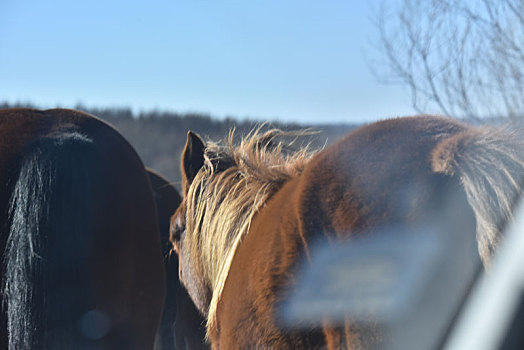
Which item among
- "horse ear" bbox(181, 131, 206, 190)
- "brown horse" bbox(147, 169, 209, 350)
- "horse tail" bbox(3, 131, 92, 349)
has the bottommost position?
"brown horse" bbox(147, 169, 209, 350)

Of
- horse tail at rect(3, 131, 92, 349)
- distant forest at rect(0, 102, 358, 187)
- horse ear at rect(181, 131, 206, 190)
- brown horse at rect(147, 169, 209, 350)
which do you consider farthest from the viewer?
distant forest at rect(0, 102, 358, 187)

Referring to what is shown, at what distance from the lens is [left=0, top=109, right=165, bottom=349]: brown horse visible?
224 cm

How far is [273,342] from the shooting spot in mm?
1908

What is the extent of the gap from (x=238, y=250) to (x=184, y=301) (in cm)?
112

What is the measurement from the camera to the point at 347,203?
1.70 meters

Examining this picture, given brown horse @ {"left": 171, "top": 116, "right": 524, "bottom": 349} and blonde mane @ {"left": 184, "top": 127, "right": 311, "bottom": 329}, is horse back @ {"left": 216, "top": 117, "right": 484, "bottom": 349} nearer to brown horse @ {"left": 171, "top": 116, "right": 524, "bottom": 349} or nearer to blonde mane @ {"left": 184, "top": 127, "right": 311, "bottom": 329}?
brown horse @ {"left": 171, "top": 116, "right": 524, "bottom": 349}

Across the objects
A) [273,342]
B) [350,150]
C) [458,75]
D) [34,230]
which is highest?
[458,75]

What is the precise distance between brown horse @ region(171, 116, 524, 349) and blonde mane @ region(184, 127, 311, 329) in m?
0.01

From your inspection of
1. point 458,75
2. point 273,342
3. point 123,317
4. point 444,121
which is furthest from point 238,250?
point 458,75

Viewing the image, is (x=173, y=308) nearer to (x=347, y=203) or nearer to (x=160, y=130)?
(x=347, y=203)

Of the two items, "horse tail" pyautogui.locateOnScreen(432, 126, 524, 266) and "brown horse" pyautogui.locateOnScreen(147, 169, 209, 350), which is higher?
"horse tail" pyautogui.locateOnScreen(432, 126, 524, 266)

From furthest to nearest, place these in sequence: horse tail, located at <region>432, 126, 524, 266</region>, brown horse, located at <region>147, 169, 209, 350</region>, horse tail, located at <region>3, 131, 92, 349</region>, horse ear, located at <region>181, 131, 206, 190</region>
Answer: brown horse, located at <region>147, 169, 209, 350</region> < horse ear, located at <region>181, 131, 206, 190</region> < horse tail, located at <region>3, 131, 92, 349</region> < horse tail, located at <region>432, 126, 524, 266</region>

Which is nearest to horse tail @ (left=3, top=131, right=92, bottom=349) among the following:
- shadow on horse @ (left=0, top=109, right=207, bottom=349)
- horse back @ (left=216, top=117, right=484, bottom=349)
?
shadow on horse @ (left=0, top=109, right=207, bottom=349)

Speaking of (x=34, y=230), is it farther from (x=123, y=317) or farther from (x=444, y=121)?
(x=444, y=121)
